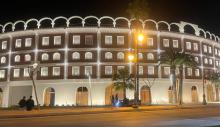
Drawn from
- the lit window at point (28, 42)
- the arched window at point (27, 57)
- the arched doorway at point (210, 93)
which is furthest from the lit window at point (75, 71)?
the arched doorway at point (210, 93)

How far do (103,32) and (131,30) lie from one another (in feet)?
19.0

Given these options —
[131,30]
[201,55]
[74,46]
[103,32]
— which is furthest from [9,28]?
[201,55]

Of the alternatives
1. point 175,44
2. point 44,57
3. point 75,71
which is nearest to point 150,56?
point 175,44

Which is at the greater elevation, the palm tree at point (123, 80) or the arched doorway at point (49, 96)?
the palm tree at point (123, 80)

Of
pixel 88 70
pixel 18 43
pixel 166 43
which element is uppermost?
pixel 166 43

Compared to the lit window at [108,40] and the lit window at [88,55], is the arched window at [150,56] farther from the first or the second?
the lit window at [88,55]

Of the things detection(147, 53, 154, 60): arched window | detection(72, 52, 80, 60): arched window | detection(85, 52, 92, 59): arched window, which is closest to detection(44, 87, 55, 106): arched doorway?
detection(72, 52, 80, 60): arched window

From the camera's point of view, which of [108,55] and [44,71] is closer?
[44,71]

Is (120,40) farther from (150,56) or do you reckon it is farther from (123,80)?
(123,80)

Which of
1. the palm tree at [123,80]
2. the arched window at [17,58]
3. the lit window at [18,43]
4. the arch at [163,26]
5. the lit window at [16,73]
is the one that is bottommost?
the palm tree at [123,80]

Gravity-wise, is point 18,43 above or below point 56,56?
above

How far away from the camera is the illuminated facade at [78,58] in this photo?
5619 cm

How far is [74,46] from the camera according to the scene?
57062mm

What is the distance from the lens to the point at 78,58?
186 ft
